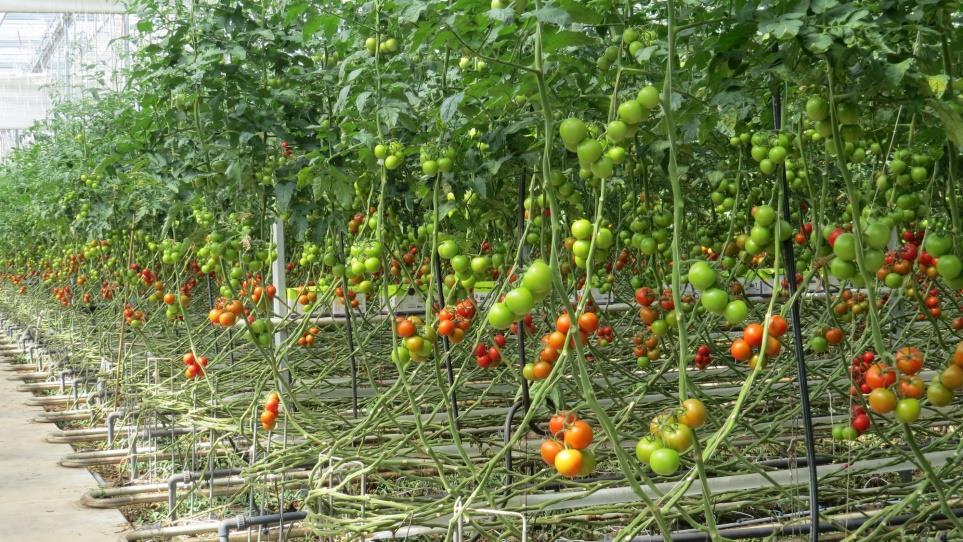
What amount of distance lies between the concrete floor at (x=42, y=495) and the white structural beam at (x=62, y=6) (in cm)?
386

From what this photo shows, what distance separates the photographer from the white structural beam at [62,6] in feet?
26.3

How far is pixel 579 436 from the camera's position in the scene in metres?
1.35

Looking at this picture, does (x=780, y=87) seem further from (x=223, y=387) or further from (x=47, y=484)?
(x=47, y=484)

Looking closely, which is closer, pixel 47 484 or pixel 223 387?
pixel 47 484

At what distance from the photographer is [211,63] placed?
281 centimetres

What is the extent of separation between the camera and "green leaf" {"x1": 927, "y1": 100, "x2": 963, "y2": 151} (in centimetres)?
138

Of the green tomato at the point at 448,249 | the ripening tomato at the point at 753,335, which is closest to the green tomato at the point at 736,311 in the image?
the ripening tomato at the point at 753,335

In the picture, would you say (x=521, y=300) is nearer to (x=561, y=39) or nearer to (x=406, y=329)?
(x=561, y=39)

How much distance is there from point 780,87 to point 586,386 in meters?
0.87

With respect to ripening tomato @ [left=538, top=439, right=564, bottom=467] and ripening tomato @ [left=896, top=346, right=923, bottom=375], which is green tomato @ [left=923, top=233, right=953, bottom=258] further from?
ripening tomato @ [left=538, top=439, right=564, bottom=467]

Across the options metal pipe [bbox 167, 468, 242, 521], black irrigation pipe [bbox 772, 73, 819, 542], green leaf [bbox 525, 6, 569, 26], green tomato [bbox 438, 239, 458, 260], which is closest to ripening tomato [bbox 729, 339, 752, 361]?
black irrigation pipe [bbox 772, 73, 819, 542]

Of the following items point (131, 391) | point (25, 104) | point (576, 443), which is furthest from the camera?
point (25, 104)

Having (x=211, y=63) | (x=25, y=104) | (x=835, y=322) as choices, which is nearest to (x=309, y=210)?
(x=211, y=63)

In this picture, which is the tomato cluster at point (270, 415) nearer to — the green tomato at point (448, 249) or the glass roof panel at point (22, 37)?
the green tomato at point (448, 249)
